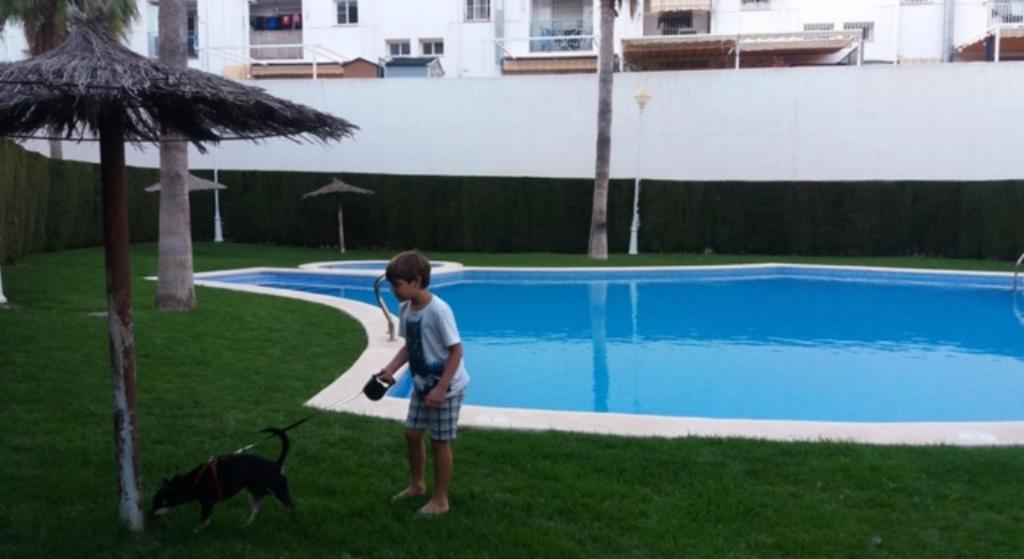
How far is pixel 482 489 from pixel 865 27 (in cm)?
3586

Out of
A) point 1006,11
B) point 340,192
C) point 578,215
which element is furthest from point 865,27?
point 340,192

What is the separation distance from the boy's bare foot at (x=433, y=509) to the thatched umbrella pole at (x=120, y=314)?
140cm

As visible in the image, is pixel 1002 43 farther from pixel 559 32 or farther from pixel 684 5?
pixel 559 32

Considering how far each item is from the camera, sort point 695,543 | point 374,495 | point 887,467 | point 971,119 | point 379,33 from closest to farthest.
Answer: point 695,543 → point 374,495 → point 887,467 → point 971,119 → point 379,33

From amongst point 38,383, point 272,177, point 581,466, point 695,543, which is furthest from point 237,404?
point 272,177

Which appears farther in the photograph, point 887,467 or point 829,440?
point 829,440

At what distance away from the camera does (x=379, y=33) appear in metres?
38.5

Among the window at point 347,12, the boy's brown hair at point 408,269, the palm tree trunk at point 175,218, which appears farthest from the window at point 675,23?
the boy's brown hair at point 408,269

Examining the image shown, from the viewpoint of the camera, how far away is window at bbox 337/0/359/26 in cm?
3909

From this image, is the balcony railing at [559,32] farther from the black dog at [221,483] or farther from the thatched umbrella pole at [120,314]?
the black dog at [221,483]

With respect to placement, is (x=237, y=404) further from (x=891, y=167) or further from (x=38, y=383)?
(x=891, y=167)

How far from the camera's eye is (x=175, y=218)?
37.7 ft

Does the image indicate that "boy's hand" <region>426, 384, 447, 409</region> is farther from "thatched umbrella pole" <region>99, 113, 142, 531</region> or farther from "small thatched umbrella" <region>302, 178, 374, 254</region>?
"small thatched umbrella" <region>302, 178, 374, 254</region>

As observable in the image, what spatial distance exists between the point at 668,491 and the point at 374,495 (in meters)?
1.66
